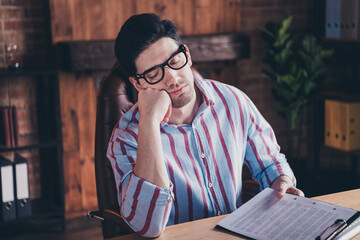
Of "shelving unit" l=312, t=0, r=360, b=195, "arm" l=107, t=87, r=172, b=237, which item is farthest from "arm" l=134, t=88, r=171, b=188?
"shelving unit" l=312, t=0, r=360, b=195

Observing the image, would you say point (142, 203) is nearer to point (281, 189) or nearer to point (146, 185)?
point (146, 185)

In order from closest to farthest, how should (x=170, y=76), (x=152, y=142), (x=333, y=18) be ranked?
(x=152, y=142)
(x=170, y=76)
(x=333, y=18)

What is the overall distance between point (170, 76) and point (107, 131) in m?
0.40

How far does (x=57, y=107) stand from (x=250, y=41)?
1.45 m

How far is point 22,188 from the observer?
3.13 m

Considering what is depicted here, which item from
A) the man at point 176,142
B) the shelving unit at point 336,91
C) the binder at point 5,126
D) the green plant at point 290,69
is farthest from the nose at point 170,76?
the shelving unit at point 336,91

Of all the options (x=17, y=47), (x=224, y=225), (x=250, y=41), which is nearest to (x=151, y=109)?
(x=224, y=225)

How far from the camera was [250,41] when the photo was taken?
3.73 m

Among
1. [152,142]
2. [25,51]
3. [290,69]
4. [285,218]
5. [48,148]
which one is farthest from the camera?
[290,69]

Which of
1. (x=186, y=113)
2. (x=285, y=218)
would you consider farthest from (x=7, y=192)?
(x=285, y=218)

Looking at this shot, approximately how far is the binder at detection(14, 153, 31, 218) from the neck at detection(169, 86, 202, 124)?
1.65m

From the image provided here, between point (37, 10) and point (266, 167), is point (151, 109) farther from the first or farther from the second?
point (37, 10)

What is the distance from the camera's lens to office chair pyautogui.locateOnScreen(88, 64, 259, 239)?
183cm

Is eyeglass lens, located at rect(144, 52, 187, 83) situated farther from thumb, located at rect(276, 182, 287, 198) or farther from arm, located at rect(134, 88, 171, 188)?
thumb, located at rect(276, 182, 287, 198)
